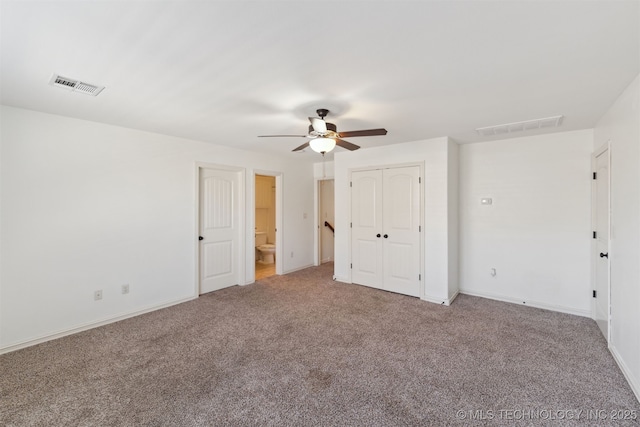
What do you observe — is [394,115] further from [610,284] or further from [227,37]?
[610,284]

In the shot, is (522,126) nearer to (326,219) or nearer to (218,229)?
(326,219)

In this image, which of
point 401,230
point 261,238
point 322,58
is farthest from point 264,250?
point 322,58

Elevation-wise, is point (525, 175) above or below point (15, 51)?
below

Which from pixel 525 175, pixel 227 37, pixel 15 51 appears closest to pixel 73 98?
pixel 15 51

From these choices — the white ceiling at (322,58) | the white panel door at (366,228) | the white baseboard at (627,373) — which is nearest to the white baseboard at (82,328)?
the white ceiling at (322,58)

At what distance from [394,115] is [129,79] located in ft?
8.18

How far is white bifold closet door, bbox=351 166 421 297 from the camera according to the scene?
427 cm

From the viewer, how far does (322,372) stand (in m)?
2.34

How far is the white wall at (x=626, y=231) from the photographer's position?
Result: 211cm

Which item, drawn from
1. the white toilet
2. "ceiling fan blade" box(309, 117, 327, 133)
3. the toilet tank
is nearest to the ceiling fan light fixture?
"ceiling fan blade" box(309, 117, 327, 133)

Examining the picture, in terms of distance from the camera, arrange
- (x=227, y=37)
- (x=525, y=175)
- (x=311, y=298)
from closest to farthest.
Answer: (x=227, y=37), (x=525, y=175), (x=311, y=298)

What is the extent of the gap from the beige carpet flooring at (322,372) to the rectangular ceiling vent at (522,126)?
240 cm

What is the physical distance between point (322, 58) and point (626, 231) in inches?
113

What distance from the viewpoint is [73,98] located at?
2.55m
